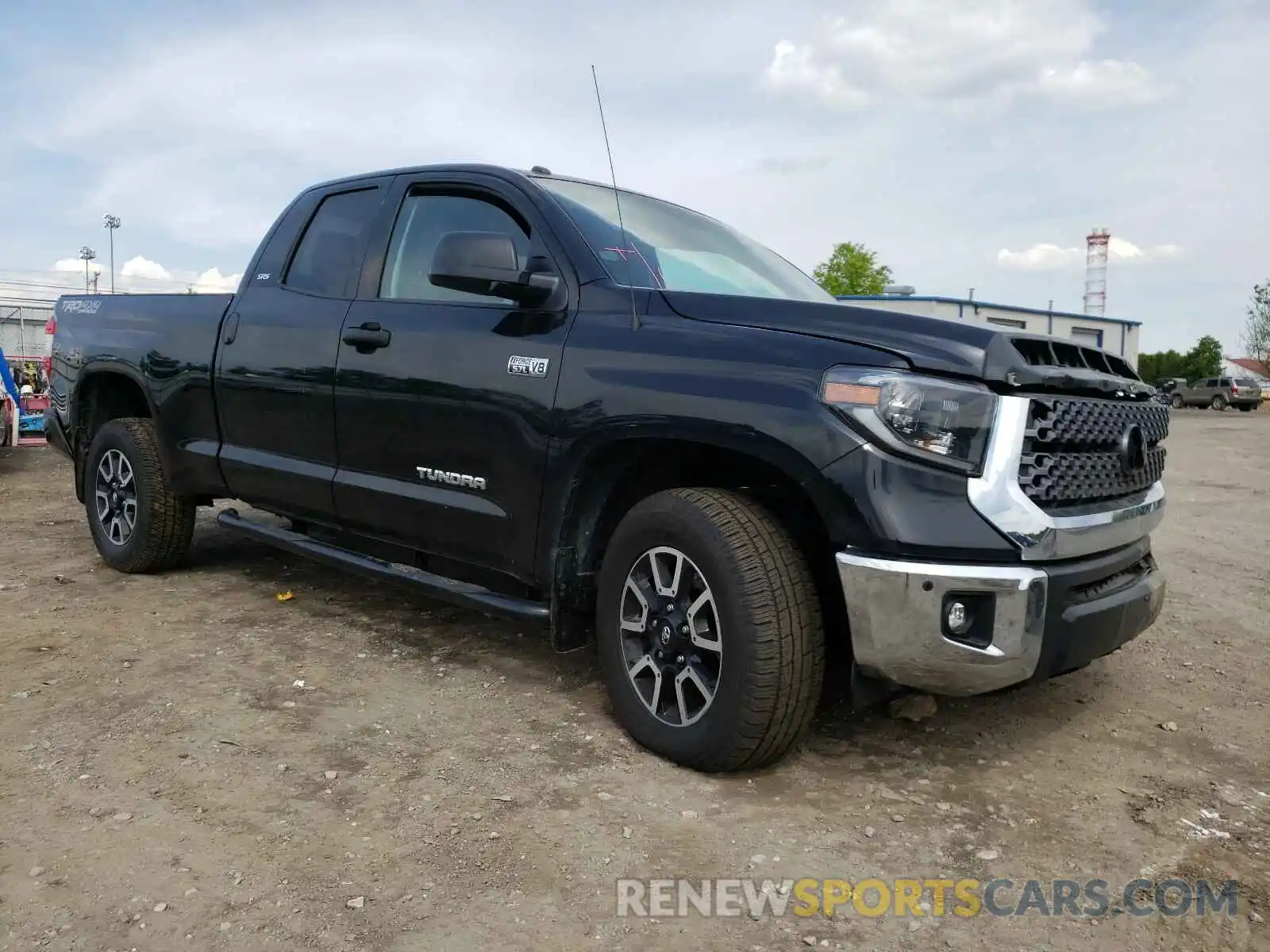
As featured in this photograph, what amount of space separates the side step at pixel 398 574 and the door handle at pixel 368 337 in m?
0.84

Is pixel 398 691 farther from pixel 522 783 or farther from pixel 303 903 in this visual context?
pixel 303 903

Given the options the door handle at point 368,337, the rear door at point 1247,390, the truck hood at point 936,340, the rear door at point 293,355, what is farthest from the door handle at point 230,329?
the rear door at point 1247,390

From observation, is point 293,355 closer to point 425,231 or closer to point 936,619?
point 425,231

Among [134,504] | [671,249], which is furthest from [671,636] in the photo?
[134,504]

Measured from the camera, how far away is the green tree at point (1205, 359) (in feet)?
197

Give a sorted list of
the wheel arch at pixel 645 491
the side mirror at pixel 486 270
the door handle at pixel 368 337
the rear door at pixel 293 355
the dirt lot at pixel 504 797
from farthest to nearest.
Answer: the rear door at pixel 293 355 < the door handle at pixel 368 337 < the side mirror at pixel 486 270 < the wheel arch at pixel 645 491 < the dirt lot at pixel 504 797

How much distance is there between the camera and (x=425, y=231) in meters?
3.93

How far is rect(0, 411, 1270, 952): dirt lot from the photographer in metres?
2.21

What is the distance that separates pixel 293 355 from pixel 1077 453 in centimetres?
304

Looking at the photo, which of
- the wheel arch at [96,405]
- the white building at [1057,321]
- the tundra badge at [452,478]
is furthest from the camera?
the white building at [1057,321]

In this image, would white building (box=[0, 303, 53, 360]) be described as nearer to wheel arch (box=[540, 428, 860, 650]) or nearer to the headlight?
wheel arch (box=[540, 428, 860, 650])

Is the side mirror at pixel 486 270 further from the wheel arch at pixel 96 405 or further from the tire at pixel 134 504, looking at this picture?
the wheel arch at pixel 96 405

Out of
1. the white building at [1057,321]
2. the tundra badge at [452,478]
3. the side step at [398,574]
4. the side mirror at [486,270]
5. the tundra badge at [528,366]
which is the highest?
the white building at [1057,321]

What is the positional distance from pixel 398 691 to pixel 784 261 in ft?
8.01
